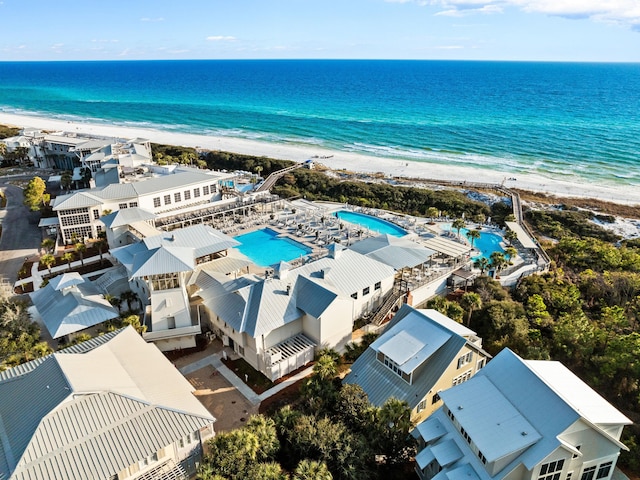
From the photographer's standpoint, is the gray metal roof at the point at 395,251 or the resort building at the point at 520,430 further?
the gray metal roof at the point at 395,251

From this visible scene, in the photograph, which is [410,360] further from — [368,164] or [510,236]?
[368,164]

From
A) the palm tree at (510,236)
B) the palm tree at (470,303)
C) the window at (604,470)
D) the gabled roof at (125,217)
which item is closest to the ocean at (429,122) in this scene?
the palm tree at (510,236)

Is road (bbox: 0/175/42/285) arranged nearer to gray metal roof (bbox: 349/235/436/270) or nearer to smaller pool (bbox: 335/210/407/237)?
gray metal roof (bbox: 349/235/436/270)

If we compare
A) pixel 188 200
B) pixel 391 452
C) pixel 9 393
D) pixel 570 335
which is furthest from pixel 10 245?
pixel 570 335

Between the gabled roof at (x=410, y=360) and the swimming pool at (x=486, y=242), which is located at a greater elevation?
the gabled roof at (x=410, y=360)

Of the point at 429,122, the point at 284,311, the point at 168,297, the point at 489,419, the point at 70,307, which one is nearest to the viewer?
the point at 489,419

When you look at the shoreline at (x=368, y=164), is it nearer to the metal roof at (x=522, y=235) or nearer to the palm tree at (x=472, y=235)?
the metal roof at (x=522, y=235)

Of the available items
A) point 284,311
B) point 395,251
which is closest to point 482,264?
point 395,251
